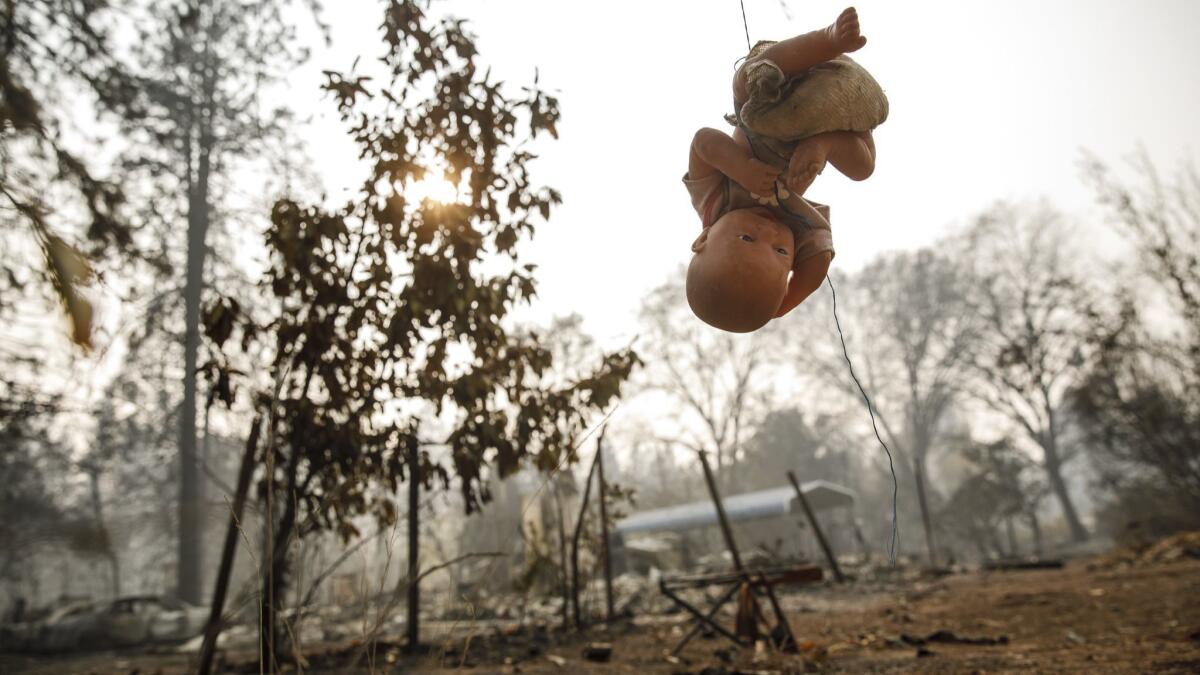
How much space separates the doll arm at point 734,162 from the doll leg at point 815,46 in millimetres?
113

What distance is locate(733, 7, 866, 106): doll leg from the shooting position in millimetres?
1334

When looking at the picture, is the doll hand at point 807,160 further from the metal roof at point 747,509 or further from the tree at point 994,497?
the tree at point 994,497

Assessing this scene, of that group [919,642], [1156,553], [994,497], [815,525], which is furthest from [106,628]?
[994,497]

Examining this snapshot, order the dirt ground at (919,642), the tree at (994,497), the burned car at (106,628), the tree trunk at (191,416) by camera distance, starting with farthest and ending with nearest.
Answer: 1. the tree at (994,497)
2. the tree trunk at (191,416)
3. the burned car at (106,628)
4. the dirt ground at (919,642)

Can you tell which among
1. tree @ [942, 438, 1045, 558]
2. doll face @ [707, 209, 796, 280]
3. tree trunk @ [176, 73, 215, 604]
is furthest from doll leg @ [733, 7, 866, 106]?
tree @ [942, 438, 1045, 558]

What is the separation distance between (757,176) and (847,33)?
32 centimetres

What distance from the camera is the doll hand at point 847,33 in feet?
4.35

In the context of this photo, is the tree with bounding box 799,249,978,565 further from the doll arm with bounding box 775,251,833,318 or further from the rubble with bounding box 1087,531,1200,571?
the doll arm with bounding box 775,251,833,318

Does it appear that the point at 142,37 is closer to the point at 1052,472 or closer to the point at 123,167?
the point at 123,167

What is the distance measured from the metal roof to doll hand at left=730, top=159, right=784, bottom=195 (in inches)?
993

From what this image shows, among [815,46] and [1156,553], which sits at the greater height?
[815,46]

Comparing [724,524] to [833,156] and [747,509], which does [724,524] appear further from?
[747,509]

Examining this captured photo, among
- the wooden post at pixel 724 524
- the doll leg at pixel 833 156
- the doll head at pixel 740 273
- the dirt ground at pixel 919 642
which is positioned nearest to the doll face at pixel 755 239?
the doll head at pixel 740 273

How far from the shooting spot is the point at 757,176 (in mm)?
1485
